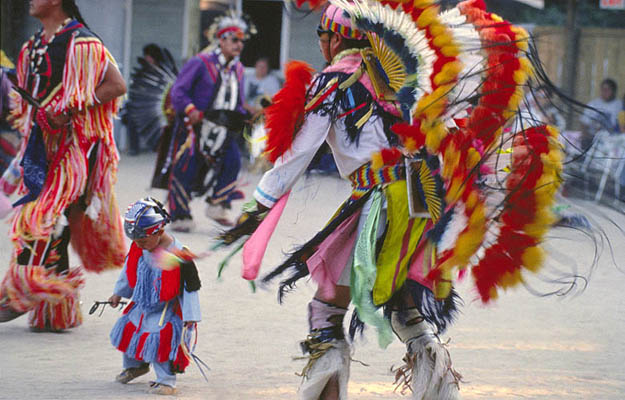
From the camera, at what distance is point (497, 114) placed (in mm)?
3875

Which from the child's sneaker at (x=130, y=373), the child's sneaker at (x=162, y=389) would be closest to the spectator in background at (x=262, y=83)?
the child's sneaker at (x=130, y=373)

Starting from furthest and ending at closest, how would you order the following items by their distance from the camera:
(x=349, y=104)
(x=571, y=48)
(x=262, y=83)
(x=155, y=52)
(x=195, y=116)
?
(x=571, y=48) < (x=262, y=83) < (x=155, y=52) < (x=195, y=116) < (x=349, y=104)

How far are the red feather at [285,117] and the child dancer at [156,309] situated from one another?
952 mm

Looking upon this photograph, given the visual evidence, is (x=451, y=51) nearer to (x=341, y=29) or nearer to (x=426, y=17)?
(x=426, y=17)

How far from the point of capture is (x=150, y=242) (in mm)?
4859

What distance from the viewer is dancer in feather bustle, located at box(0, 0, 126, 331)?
5668mm

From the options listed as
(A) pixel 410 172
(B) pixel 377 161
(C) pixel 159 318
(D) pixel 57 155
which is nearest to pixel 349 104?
(B) pixel 377 161

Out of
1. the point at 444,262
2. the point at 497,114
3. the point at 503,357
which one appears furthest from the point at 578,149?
the point at 503,357

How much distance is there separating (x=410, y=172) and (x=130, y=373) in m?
1.69

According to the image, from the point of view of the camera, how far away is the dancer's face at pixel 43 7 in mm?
5723

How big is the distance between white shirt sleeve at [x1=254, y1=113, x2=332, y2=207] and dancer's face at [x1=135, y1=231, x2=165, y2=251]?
0.96 m

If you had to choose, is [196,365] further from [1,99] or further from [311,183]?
[1,99]

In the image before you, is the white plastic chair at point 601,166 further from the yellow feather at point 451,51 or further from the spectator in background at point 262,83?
the spectator in background at point 262,83

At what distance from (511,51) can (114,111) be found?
2.76 metres
